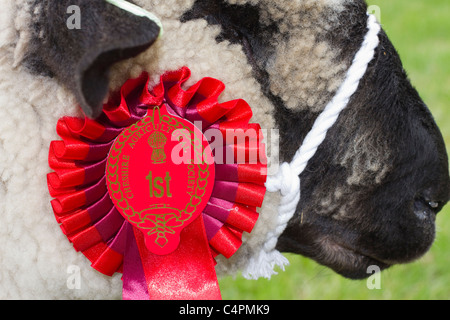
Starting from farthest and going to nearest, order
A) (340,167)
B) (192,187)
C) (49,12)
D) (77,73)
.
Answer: (340,167) → (192,187) → (49,12) → (77,73)

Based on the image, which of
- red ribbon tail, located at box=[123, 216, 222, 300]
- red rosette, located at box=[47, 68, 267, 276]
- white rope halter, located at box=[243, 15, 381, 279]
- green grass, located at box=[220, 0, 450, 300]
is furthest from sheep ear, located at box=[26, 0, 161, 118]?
green grass, located at box=[220, 0, 450, 300]

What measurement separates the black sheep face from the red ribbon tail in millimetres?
311

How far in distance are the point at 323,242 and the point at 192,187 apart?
485mm

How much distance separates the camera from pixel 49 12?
1.30 metres

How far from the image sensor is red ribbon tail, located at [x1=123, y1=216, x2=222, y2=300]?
153 centimetres

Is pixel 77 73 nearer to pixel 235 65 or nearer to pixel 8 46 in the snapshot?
pixel 8 46

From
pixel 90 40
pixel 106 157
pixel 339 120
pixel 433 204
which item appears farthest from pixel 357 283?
pixel 90 40

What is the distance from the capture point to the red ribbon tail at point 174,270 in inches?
60.1

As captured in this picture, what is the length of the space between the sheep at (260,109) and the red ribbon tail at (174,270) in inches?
3.1

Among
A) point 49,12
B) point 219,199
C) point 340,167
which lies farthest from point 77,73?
point 340,167

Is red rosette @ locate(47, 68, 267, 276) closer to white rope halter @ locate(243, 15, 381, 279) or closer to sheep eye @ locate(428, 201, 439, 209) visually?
white rope halter @ locate(243, 15, 381, 279)

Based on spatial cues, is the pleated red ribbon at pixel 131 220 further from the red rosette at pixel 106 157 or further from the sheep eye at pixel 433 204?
the sheep eye at pixel 433 204

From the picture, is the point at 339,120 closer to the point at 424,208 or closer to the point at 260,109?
the point at 260,109

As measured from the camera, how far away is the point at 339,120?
1.63 metres
